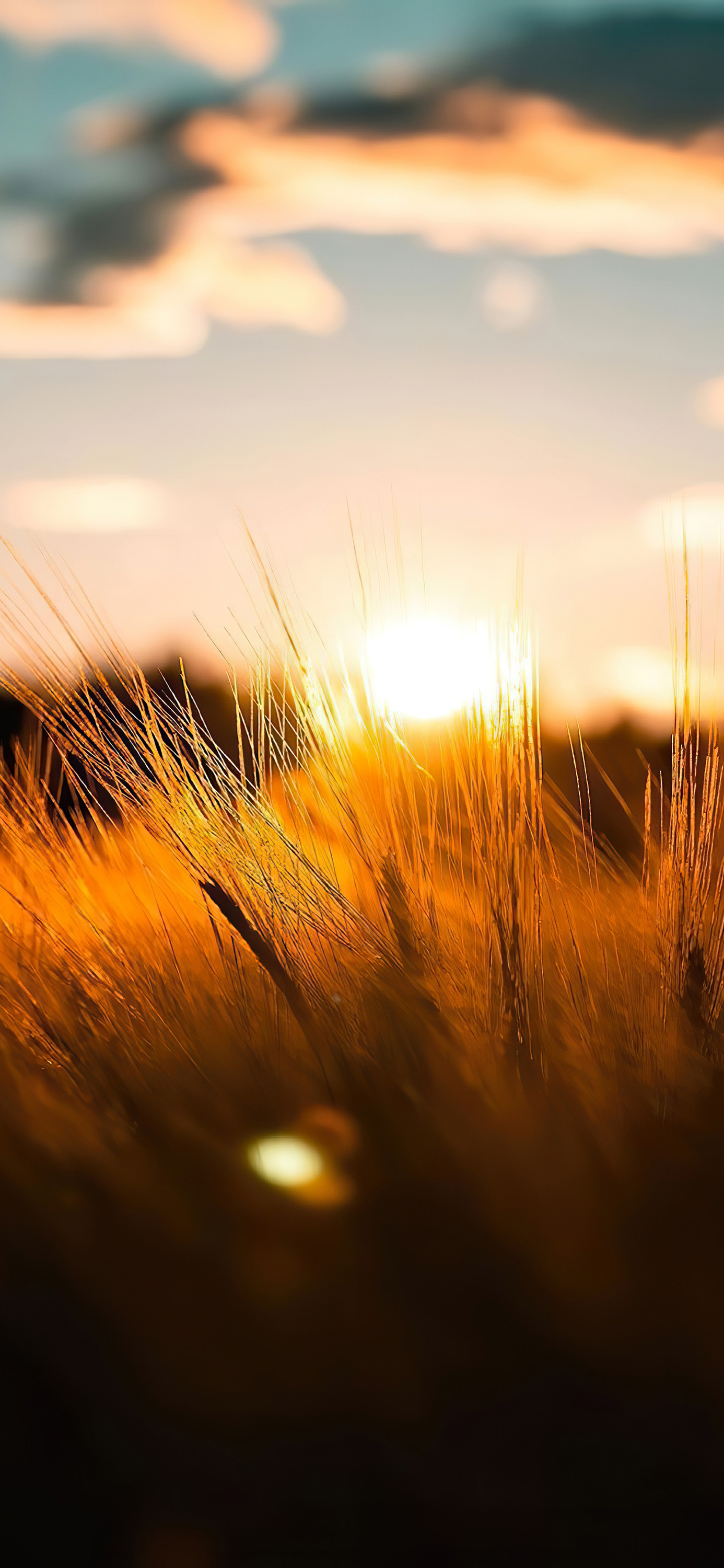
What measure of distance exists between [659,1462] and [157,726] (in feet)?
4.59

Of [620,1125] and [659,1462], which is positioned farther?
[620,1125]

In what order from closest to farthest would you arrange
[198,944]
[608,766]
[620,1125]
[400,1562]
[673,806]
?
[400,1562] < [620,1125] < [673,806] < [198,944] < [608,766]

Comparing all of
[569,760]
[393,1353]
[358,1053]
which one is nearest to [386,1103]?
[358,1053]

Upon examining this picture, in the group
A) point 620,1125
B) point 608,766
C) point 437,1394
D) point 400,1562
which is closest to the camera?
point 400,1562

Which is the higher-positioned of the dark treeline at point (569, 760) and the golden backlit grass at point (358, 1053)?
the dark treeline at point (569, 760)

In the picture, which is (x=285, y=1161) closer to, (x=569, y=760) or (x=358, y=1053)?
(x=358, y=1053)

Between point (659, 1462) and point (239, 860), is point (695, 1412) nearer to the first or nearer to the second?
point (659, 1462)

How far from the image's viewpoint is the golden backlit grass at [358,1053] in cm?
154

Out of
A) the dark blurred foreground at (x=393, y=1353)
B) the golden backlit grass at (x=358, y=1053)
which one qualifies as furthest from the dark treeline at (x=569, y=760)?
the dark blurred foreground at (x=393, y=1353)

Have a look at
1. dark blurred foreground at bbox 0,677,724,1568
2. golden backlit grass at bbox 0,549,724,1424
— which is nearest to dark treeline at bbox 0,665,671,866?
golden backlit grass at bbox 0,549,724,1424

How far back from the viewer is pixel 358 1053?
1850mm

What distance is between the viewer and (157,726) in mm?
1951

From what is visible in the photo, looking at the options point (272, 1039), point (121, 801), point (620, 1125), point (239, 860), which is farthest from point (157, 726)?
point (620, 1125)

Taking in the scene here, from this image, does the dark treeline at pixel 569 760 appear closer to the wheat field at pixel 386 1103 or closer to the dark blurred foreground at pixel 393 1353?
the wheat field at pixel 386 1103
